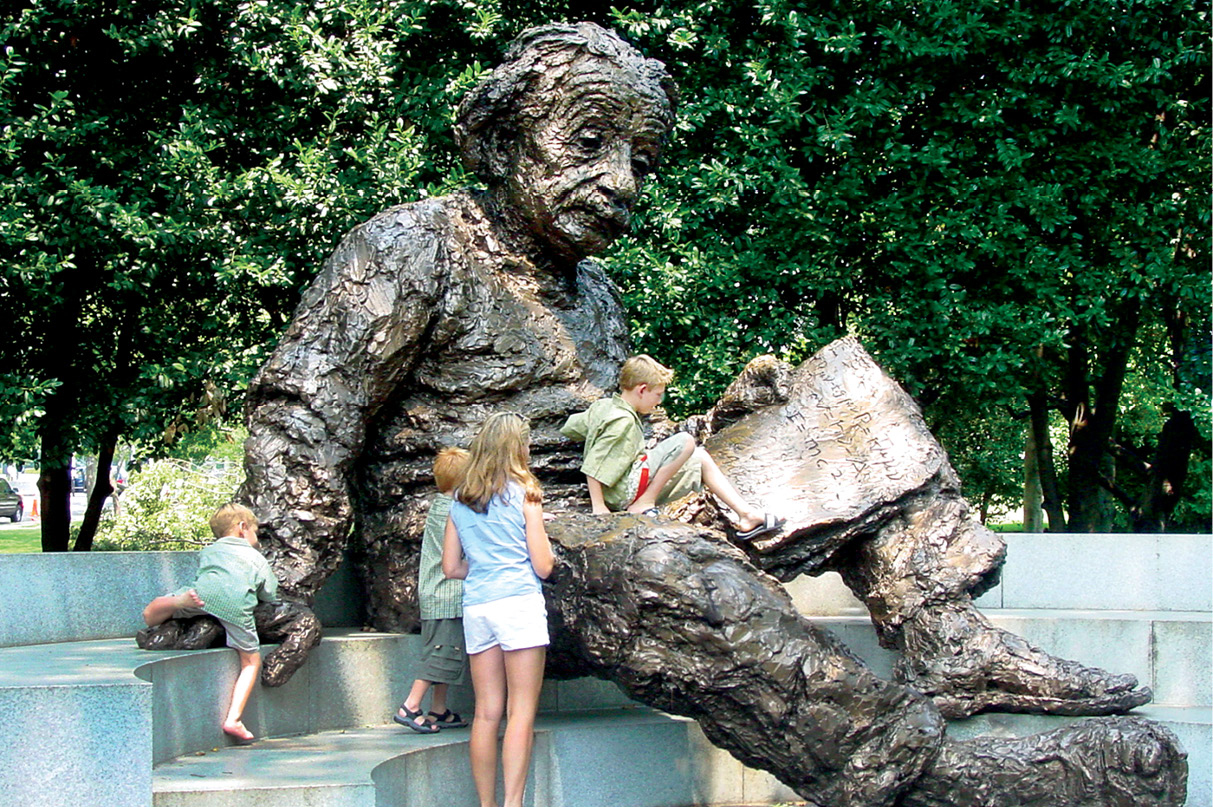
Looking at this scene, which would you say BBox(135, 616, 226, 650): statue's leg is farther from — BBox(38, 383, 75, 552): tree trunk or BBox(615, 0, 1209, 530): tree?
BBox(38, 383, 75, 552): tree trunk

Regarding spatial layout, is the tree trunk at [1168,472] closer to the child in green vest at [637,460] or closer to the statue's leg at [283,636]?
the child in green vest at [637,460]

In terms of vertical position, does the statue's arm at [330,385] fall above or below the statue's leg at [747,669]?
above

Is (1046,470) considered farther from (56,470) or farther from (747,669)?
(747,669)

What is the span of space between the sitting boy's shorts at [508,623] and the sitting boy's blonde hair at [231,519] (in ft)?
2.55

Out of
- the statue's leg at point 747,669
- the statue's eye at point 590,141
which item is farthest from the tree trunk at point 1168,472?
the statue's leg at point 747,669

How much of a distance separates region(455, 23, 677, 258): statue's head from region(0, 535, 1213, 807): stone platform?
153 centimetres

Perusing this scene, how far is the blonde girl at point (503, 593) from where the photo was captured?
3906mm

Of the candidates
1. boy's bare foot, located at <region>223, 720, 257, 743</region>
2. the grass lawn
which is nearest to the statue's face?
boy's bare foot, located at <region>223, 720, 257, 743</region>

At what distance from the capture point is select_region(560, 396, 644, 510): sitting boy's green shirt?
14.4 ft

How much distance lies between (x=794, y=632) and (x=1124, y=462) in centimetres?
1081

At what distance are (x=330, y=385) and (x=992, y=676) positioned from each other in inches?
87.2

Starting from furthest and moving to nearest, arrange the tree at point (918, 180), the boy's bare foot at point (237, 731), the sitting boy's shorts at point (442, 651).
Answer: the tree at point (918, 180) < the sitting boy's shorts at point (442, 651) < the boy's bare foot at point (237, 731)

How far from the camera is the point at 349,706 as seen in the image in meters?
4.67

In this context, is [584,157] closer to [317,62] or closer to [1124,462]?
[317,62]
